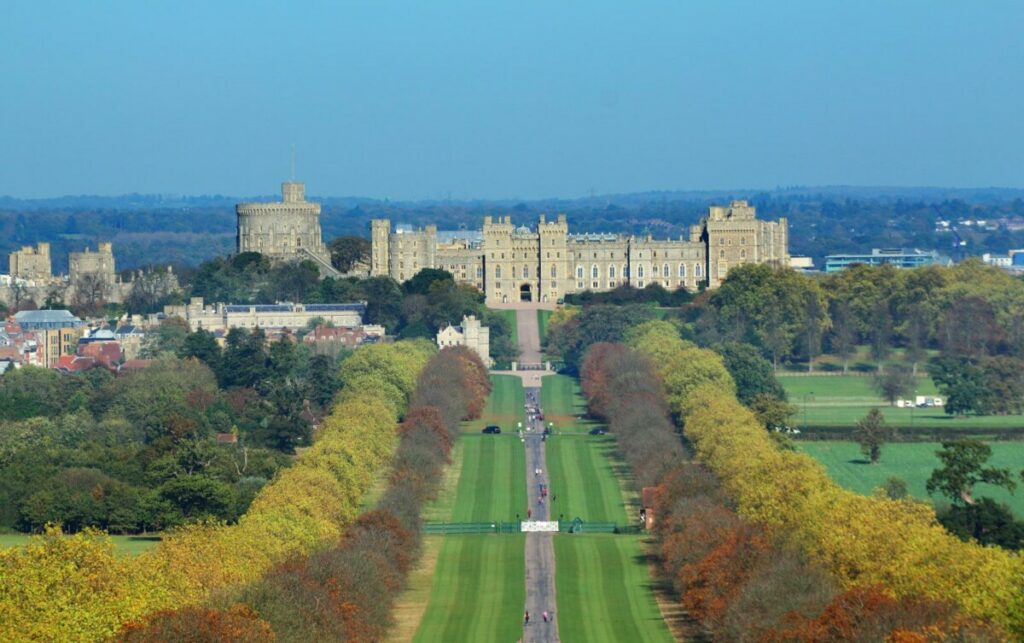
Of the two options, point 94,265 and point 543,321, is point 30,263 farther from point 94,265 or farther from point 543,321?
point 543,321

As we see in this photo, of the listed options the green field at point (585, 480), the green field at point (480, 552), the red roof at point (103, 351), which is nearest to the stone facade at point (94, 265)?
the red roof at point (103, 351)

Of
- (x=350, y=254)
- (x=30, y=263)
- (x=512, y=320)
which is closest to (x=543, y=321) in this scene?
(x=512, y=320)

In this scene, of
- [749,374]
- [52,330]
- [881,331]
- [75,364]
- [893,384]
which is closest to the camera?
[749,374]

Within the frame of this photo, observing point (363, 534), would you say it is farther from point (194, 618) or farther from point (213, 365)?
point (213, 365)

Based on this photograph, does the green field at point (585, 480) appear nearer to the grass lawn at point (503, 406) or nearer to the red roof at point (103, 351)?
the grass lawn at point (503, 406)

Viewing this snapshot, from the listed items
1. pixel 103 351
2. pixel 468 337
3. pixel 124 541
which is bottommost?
pixel 124 541

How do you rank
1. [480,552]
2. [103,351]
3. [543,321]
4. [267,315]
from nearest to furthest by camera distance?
[480,552], [103,351], [267,315], [543,321]
